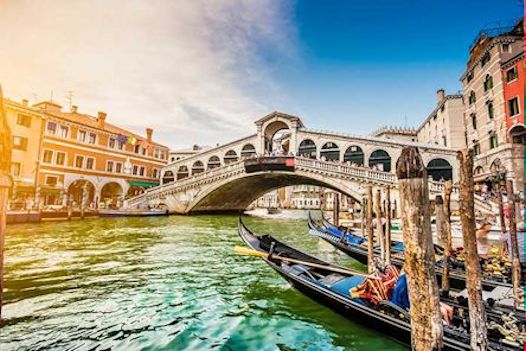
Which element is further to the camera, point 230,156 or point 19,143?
point 230,156

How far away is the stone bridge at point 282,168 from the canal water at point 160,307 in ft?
29.7

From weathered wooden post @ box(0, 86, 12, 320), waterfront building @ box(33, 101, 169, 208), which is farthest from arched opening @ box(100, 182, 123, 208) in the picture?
weathered wooden post @ box(0, 86, 12, 320)

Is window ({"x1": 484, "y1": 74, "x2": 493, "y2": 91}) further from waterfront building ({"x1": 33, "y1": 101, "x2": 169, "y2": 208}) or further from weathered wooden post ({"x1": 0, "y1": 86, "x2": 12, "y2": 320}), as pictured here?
waterfront building ({"x1": 33, "y1": 101, "x2": 169, "y2": 208})

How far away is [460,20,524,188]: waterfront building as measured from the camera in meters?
14.5

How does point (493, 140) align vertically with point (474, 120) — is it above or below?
below

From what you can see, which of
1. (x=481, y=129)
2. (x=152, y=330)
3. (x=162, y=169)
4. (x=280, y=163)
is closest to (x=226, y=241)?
(x=152, y=330)

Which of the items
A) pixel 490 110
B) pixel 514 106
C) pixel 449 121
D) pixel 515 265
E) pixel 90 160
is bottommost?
pixel 515 265

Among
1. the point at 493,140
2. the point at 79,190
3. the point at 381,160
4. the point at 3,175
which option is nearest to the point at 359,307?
the point at 3,175

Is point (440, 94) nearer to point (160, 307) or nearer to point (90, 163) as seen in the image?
point (160, 307)

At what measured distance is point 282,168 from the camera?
17.5m

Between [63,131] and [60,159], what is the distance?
1.98 metres

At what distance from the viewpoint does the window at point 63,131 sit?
19077 mm

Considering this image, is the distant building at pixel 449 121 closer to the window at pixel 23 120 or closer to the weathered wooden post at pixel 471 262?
the weathered wooden post at pixel 471 262

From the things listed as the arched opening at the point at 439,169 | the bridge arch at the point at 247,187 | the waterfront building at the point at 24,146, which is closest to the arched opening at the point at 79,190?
the waterfront building at the point at 24,146
